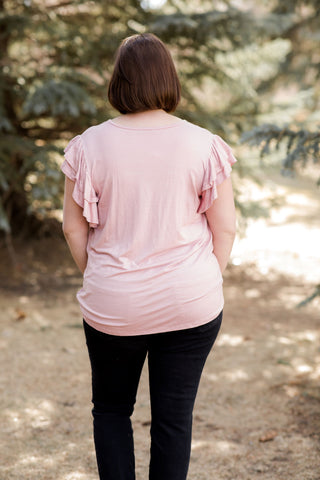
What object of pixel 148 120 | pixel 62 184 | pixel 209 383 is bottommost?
pixel 209 383

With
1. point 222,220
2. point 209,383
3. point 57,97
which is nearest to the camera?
point 222,220

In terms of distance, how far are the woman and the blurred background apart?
52.7 inches

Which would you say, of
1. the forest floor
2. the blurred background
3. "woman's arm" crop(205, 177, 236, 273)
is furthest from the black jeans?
the blurred background

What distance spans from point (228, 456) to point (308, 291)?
3.92 m

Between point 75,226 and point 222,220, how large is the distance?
1.79 ft

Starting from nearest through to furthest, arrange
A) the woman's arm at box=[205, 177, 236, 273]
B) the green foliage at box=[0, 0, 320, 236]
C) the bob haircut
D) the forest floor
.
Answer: the bob haircut < the woman's arm at box=[205, 177, 236, 273] < the forest floor < the green foliage at box=[0, 0, 320, 236]

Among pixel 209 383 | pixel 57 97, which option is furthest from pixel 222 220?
pixel 57 97

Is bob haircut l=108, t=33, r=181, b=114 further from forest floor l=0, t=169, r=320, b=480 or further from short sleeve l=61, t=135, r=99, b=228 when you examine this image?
forest floor l=0, t=169, r=320, b=480

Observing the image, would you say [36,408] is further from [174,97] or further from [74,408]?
[174,97]

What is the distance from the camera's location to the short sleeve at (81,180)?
1.89 meters

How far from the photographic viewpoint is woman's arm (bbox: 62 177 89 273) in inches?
78.4

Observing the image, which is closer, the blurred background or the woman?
the woman

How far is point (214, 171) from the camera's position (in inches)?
73.4

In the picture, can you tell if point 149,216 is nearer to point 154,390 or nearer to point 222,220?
point 222,220
